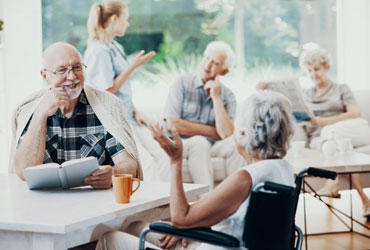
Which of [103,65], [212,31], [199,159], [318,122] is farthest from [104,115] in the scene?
[212,31]

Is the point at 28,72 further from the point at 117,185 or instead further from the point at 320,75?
the point at 117,185

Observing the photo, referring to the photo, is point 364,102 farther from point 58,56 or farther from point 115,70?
point 58,56

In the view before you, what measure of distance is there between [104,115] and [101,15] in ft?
7.46

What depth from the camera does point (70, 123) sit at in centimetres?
285

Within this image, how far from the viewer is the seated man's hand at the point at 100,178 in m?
2.44

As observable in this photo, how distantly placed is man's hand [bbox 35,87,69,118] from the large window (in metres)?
3.26

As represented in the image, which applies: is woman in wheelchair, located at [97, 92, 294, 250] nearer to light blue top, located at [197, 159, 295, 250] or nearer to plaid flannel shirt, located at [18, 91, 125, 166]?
light blue top, located at [197, 159, 295, 250]

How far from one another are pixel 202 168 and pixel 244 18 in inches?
80.6

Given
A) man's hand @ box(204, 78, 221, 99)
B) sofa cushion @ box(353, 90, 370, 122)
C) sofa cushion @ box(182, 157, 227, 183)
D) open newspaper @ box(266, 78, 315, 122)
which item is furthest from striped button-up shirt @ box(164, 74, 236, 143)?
sofa cushion @ box(353, 90, 370, 122)

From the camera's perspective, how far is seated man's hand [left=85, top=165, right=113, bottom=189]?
2.44 meters

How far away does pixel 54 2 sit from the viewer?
5.95 metres

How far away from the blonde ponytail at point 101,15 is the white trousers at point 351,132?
1721 mm

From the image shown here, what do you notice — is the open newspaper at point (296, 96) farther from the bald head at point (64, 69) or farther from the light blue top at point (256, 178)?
the light blue top at point (256, 178)

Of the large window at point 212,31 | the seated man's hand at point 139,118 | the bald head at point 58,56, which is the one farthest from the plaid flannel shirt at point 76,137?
the large window at point 212,31
